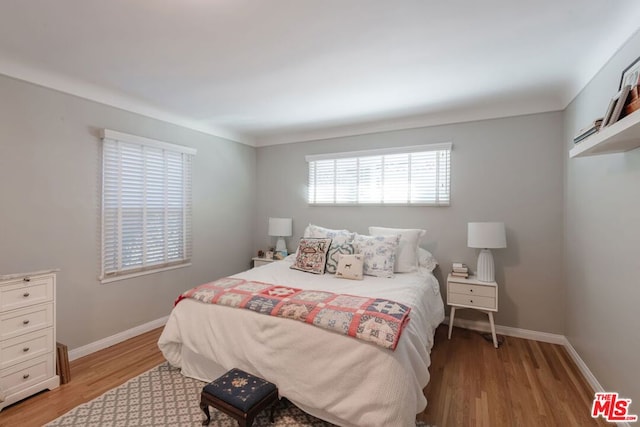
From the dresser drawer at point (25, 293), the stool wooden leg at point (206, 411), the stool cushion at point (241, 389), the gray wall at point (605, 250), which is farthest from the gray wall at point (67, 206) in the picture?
the gray wall at point (605, 250)

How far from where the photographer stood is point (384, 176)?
12.0ft

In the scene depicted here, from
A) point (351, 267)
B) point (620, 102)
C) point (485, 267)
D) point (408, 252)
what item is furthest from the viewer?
point (408, 252)

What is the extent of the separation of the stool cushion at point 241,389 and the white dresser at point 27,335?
1.41 meters

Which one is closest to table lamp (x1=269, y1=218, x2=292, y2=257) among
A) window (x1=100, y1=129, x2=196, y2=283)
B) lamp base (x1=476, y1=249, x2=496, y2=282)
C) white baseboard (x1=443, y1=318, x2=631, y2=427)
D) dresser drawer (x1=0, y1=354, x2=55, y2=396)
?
window (x1=100, y1=129, x2=196, y2=283)

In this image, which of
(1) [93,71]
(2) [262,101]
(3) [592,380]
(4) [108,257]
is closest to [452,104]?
(2) [262,101]

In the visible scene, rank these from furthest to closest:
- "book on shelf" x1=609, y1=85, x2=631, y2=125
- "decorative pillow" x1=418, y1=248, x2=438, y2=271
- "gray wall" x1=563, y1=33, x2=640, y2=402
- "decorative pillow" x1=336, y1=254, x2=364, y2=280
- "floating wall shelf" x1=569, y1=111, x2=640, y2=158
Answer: "decorative pillow" x1=418, y1=248, x2=438, y2=271 < "decorative pillow" x1=336, y1=254, x2=364, y2=280 < "gray wall" x1=563, y1=33, x2=640, y2=402 < "book on shelf" x1=609, y1=85, x2=631, y2=125 < "floating wall shelf" x1=569, y1=111, x2=640, y2=158

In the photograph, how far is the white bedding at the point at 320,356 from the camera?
154 centimetres

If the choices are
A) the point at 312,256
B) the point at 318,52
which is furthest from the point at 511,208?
the point at 318,52

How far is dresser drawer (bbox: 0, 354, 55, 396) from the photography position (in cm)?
196

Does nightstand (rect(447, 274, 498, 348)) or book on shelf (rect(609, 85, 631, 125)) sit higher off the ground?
book on shelf (rect(609, 85, 631, 125))

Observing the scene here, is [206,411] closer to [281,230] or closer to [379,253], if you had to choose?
[379,253]

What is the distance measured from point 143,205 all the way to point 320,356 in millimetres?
2525

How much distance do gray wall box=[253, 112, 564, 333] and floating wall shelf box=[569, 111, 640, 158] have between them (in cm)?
113

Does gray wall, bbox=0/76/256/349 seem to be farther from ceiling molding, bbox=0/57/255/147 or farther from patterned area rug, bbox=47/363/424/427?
patterned area rug, bbox=47/363/424/427
